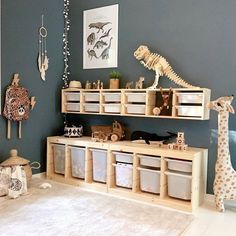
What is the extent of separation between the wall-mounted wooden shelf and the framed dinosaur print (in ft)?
1.45

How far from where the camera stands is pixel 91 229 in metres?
2.26

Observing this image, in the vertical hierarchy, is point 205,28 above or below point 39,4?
below

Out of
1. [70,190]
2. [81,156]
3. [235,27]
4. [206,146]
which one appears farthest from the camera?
[81,156]

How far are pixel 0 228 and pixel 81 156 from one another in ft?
4.50

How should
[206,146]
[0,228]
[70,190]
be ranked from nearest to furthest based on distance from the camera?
[0,228] < [206,146] < [70,190]

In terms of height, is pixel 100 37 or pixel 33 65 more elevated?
pixel 100 37

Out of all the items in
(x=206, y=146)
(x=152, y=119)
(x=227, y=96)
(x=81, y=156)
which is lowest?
→ (x=81, y=156)

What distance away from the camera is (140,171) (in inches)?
119

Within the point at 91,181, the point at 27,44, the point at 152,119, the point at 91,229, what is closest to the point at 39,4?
the point at 27,44

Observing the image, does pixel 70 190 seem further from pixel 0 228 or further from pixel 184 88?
pixel 184 88

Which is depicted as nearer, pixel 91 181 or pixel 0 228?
pixel 0 228

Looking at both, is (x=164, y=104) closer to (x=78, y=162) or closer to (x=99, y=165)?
(x=99, y=165)

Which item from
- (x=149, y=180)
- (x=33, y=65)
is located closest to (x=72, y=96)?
(x=33, y=65)

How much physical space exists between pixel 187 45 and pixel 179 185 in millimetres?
1495
